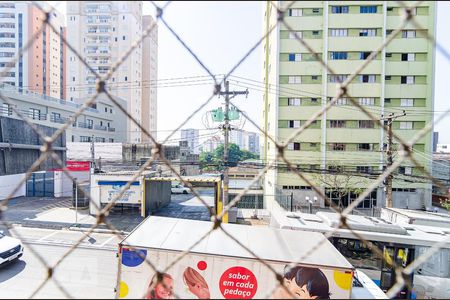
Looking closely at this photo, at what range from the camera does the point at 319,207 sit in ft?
38.5

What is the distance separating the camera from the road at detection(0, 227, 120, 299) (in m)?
4.29

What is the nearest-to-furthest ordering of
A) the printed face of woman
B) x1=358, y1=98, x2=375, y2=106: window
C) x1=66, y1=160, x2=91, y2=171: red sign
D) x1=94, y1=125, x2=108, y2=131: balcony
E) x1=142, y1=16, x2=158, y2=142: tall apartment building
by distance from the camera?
the printed face of woman
x1=66, y1=160, x2=91, y2=171: red sign
x1=358, y1=98, x2=375, y2=106: window
x1=94, y1=125, x2=108, y2=131: balcony
x1=142, y1=16, x2=158, y2=142: tall apartment building

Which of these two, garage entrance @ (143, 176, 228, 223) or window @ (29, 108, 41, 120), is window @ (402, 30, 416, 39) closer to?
garage entrance @ (143, 176, 228, 223)

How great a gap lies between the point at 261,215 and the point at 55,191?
10308 mm

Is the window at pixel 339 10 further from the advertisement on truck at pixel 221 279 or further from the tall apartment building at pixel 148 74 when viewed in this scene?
the tall apartment building at pixel 148 74

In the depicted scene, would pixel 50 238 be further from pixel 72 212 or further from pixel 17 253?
pixel 72 212

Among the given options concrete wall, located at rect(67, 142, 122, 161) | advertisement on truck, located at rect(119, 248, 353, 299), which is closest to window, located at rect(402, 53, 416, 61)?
advertisement on truck, located at rect(119, 248, 353, 299)

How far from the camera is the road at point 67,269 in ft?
14.1

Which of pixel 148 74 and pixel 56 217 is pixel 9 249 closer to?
pixel 56 217

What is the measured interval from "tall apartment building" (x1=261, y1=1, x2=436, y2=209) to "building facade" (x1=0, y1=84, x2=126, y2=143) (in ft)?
26.4

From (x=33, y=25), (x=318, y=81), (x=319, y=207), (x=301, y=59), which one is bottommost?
(x=319, y=207)

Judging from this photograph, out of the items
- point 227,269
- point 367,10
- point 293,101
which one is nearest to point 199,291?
point 227,269

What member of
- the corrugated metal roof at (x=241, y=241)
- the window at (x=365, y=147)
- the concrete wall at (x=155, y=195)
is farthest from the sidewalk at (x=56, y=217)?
the window at (x=365, y=147)

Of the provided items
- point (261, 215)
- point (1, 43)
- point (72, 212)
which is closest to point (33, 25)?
point (1, 43)
